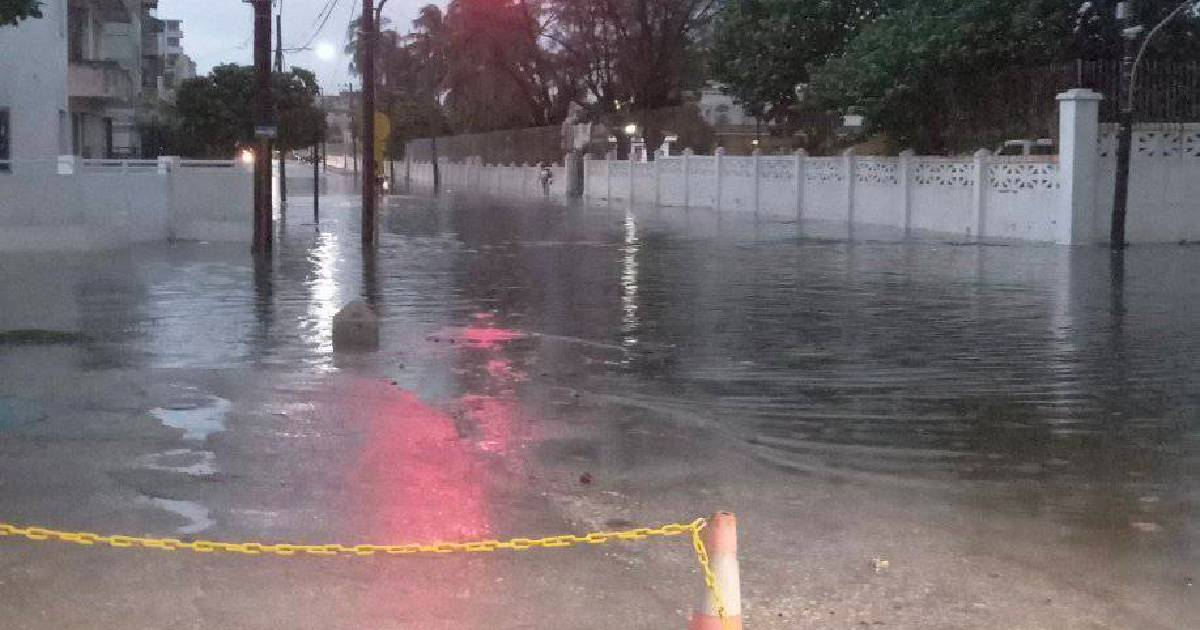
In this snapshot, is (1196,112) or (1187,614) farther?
(1196,112)

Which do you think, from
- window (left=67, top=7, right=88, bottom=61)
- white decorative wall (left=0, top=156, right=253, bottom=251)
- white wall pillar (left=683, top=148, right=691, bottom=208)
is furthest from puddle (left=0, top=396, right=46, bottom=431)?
white wall pillar (left=683, top=148, right=691, bottom=208)

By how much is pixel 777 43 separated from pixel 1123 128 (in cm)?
1321

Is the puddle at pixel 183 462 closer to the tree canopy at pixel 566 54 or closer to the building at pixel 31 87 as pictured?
the building at pixel 31 87

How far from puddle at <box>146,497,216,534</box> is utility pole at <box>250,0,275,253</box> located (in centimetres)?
1628

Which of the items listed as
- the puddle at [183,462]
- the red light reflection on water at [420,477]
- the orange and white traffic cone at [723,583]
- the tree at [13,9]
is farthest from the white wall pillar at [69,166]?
the orange and white traffic cone at [723,583]

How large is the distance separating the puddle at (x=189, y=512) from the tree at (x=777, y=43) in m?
29.4

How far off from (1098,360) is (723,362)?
3.27 m

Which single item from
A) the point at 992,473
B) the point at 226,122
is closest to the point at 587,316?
the point at 992,473

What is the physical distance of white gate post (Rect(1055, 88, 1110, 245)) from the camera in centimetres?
2594

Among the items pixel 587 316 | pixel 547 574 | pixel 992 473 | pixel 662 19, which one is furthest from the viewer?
pixel 662 19

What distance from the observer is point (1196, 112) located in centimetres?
2692

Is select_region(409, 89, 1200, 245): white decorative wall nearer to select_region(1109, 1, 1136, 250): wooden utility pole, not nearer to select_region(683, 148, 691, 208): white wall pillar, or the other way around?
select_region(1109, 1, 1136, 250): wooden utility pole

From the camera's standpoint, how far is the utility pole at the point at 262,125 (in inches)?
895

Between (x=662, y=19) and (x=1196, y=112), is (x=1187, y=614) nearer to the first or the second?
(x=1196, y=112)
